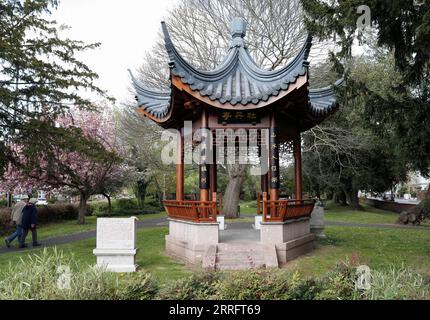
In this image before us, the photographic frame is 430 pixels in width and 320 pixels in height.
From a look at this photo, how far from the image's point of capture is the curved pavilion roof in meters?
9.20

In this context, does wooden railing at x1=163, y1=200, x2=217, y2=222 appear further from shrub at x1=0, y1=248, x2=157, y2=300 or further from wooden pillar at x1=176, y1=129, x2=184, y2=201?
shrub at x1=0, y1=248, x2=157, y2=300

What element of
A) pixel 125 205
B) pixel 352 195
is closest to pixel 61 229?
pixel 125 205

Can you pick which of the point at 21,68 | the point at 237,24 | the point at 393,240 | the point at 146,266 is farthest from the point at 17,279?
the point at 393,240

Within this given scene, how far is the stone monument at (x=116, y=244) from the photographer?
890cm

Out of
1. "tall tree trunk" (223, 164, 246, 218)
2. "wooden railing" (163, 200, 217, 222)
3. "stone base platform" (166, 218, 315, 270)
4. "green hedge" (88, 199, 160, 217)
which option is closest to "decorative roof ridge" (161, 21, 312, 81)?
"wooden railing" (163, 200, 217, 222)

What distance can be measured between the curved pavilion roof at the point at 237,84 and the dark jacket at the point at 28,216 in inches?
203

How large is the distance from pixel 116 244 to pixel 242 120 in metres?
4.61

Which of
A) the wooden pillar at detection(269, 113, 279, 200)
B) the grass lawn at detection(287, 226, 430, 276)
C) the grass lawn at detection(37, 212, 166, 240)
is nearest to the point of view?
the grass lawn at detection(287, 226, 430, 276)

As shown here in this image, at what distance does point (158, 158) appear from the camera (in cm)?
2925

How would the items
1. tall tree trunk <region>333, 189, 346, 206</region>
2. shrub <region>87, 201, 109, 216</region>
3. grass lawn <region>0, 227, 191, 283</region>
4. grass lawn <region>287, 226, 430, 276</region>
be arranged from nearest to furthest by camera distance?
grass lawn <region>0, 227, 191, 283</region>
grass lawn <region>287, 226, 430, 276</region>
shrub <region>87, 201, 109, 216</region>
tall tree trunk <region>333, 189, 346, 206</region>

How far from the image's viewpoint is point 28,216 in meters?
12.9

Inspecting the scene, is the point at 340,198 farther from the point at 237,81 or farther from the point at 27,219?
the point at 27,219

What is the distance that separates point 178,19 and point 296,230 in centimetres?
1721

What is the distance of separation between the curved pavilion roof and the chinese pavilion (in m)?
0.02
